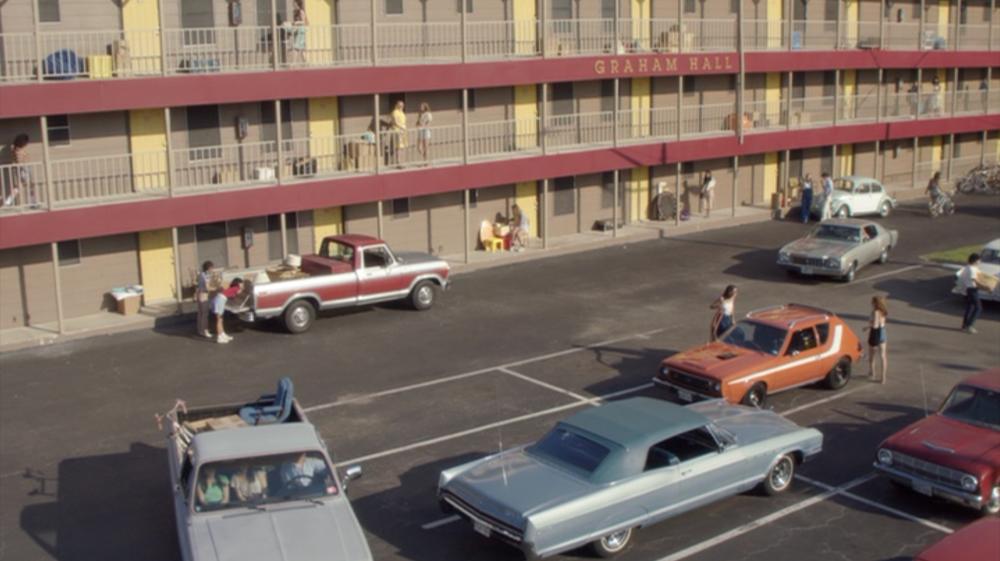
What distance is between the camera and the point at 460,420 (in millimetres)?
18984

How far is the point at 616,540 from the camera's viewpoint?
44.6 ft

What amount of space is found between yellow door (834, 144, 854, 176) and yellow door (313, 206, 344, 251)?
2275cm

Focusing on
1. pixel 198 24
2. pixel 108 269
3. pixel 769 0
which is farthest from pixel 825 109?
pixel 108 269

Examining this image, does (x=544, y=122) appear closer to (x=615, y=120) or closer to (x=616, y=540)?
(x=615, y=120)

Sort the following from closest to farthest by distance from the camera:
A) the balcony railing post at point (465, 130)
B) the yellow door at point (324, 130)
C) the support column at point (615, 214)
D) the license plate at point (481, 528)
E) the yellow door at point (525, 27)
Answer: the license plate at point (481, 528), the yellow door at point (324, 130), the balcony railing post at point (465, 130), the yellow door at point (525, 27), the support column at point (615, 214)

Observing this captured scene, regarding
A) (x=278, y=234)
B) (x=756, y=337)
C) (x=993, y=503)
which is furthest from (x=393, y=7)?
(x=993, y=503)

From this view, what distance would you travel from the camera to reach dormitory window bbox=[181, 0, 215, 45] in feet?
90.0

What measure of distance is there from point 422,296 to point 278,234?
495 centimetres

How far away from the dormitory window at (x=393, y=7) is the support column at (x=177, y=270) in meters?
8.68

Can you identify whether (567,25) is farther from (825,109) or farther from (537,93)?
(825,109)

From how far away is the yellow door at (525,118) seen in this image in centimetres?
3416

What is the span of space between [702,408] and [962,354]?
9.10m

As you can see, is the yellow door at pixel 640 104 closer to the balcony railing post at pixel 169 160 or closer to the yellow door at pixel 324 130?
the yellow door at pixel 324 130

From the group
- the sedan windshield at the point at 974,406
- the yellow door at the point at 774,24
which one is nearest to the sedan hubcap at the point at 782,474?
the sedan windshield at the point at 974,406
